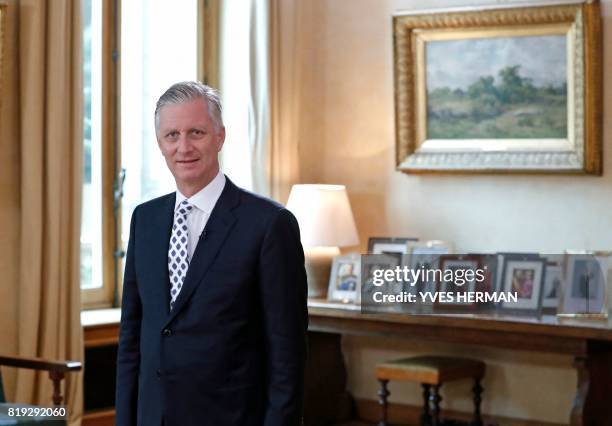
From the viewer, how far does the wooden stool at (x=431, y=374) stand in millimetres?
5582

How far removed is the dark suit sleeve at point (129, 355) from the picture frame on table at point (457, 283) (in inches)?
130

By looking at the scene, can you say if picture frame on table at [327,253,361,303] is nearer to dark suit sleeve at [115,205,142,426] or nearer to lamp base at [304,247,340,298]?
lamp base at [304,247,340,298]

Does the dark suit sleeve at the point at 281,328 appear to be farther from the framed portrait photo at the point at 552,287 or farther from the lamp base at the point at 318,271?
the lamp base at the point at 318,271

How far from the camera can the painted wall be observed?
228 inches

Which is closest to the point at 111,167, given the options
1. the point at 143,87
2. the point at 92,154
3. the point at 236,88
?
the point at 92,154

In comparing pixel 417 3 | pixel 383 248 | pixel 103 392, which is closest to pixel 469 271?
pixel 383 248

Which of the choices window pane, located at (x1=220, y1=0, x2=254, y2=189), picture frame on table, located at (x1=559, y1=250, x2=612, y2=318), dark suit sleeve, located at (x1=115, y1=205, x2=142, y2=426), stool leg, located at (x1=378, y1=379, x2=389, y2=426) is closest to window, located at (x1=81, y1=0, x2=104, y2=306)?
window pane, located at (x1=220, y1=0, x2=254, y2=189)

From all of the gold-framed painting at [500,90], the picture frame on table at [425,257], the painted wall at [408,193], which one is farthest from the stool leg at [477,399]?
the gold-framed painting at [500,90]

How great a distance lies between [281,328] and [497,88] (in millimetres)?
3991

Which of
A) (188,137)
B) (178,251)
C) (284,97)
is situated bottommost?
(178,251)

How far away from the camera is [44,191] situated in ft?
15.3

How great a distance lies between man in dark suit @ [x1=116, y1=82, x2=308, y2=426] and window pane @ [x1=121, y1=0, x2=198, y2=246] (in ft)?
11.1

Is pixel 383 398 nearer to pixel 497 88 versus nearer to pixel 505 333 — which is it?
pixel 505 333

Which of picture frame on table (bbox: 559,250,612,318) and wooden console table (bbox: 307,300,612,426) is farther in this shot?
picture frame on table (bbox: 559,250,612,318)
